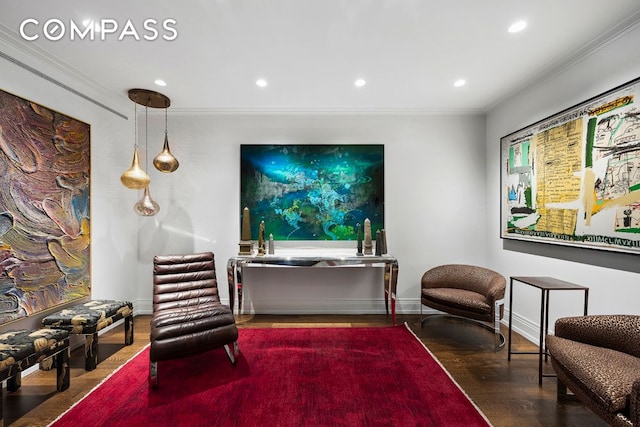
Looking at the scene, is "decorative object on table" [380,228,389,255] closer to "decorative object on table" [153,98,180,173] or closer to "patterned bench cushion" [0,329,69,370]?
"decorative object on table" [153,98,180,173]

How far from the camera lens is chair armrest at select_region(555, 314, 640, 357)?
6.11 feet

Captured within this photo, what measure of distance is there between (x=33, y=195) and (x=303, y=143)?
9.67 feet

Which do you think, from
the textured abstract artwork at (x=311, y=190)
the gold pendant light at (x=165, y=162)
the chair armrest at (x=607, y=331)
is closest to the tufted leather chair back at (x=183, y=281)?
the textured abstract artwork at (x=311, y=190)

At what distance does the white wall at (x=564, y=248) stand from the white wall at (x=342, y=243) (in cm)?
30

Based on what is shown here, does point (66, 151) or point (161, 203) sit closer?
point (66, 151)

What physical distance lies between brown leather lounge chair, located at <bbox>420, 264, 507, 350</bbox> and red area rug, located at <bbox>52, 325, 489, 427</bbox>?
59 cm

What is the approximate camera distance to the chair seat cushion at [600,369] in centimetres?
148

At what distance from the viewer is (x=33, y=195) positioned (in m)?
2.64

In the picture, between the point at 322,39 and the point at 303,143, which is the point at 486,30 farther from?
the point at 303,143

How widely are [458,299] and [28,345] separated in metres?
3.77

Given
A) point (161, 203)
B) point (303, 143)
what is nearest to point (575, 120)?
point (303, 143)

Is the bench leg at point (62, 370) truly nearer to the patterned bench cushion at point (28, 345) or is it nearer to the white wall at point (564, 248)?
the patterned bench cushion at point (28, 345)

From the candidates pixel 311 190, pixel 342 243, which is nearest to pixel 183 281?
pixel 311 190

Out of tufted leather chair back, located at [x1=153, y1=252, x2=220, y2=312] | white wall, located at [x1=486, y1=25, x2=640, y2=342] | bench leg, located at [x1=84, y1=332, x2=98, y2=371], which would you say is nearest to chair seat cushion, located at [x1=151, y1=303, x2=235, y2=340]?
tufted leather chair back, located at [x1=153, y1=252, x2=220, y2=312]
